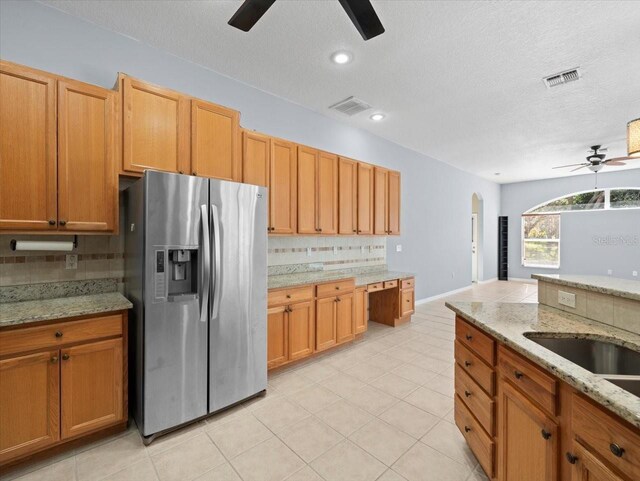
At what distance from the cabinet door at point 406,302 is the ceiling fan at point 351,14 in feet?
12.0

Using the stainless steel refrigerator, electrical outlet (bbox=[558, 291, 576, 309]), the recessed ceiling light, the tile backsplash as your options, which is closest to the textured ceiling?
the recessed ceiling light

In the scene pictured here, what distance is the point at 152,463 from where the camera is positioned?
190 cm

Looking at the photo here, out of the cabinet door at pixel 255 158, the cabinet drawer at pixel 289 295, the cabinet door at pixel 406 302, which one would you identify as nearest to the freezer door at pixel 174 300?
the cabinet drawer at pixel 289 295

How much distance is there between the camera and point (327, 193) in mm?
3902

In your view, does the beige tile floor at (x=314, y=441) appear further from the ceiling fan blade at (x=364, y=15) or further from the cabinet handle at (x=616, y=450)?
the ceiling fan blade at (x=364, y=15)

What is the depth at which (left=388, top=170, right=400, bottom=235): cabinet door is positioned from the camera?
4883mm

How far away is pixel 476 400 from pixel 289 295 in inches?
73.2

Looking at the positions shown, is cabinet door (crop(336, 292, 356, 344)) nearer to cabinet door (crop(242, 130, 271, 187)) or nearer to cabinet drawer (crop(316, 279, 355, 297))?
cabinet drawer (crop(316, 279, 355, 297))

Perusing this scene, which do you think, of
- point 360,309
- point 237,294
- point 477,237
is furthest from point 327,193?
point 477,237

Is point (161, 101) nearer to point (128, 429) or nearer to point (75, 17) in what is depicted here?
point (75, 17)

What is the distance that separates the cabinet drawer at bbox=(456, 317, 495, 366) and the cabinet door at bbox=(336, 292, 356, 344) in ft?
5.83

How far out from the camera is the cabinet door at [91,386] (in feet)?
6.35

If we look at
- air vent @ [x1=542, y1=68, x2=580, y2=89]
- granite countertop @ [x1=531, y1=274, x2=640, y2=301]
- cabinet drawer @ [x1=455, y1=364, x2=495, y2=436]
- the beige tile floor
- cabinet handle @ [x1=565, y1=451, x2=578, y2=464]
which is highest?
air vent @ [x1=542, y1=68, x2=580, y2=89]

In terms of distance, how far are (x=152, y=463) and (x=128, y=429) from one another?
49 centimetres
